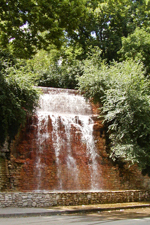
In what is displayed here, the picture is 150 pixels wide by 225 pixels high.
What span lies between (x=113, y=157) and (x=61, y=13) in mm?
9924

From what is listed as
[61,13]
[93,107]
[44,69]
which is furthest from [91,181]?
[44,69]

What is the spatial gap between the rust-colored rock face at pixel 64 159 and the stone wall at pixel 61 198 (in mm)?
2447

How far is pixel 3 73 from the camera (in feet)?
54.8

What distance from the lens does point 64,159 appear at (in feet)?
53.2

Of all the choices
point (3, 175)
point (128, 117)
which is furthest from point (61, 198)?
point (128, 117)

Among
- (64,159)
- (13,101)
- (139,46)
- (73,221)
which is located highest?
(139,46)

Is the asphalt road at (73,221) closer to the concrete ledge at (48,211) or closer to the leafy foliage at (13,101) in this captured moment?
the concrete ledge at (48,211)

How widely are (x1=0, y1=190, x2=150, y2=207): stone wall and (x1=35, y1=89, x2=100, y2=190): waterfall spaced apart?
8.02 ft

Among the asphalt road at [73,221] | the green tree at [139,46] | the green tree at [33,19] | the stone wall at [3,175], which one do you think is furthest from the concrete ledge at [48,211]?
the green tree at [139,46]

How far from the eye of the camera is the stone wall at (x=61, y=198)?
1075cm

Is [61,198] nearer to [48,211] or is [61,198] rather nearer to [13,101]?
[48,211]

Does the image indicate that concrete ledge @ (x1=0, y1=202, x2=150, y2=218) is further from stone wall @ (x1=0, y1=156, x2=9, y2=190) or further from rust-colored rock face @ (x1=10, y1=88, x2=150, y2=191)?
rust-colored rock face @ (x1=10, y1=88, x2=150, y2=191)

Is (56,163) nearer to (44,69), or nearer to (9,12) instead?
(9,12)

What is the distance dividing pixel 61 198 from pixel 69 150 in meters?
5.22
